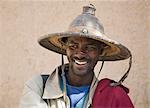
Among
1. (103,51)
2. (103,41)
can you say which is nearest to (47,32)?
(103,51)

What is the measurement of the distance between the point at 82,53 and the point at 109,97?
7.3 inches

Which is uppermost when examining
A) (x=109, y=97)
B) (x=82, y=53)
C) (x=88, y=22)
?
(x=88, y=22)

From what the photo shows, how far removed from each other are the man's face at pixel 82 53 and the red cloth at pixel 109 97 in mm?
90

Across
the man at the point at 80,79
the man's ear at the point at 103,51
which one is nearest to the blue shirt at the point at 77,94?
the man at the point at 80,79

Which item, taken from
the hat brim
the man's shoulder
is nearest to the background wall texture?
the hat brim

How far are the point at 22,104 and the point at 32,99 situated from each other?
0.05m

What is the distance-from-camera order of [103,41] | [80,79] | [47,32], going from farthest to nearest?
[47,32] < [80,79] < [103,41]

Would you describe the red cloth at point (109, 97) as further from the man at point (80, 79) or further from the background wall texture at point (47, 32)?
the background wall texture at point (47, 32)

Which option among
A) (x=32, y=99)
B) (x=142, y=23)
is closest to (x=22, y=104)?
(x=32, y=99)

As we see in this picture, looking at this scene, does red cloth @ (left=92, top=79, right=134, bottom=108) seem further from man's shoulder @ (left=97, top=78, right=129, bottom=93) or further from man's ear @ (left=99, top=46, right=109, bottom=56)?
man's ear @ (left=99, top=46, right=109, bottom=56)

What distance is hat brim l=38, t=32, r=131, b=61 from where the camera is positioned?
1.50m

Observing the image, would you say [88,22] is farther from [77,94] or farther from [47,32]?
[47,32]

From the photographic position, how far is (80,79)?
5.33ft

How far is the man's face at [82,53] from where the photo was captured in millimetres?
1536
